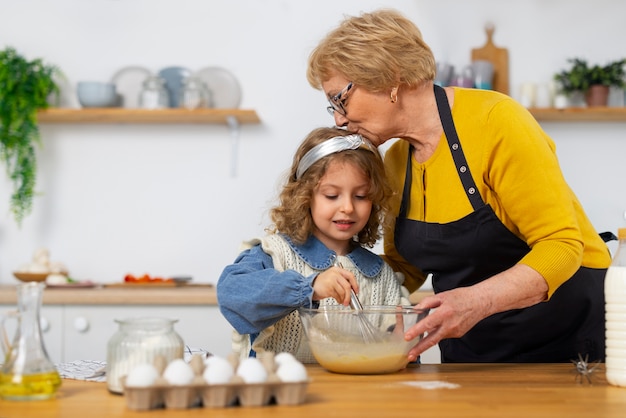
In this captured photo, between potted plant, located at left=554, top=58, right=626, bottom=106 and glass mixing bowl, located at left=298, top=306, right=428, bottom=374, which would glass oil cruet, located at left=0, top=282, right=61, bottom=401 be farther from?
potted plant, located at left=554, top=58, right=626, bottom=106

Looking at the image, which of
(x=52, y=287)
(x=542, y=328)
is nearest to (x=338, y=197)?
(x=542, y=328)

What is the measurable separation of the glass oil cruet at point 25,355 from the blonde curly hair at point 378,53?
913mm

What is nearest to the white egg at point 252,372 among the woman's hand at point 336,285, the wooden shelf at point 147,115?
the woman's hand at point 336,285

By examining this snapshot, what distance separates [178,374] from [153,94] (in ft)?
9.03

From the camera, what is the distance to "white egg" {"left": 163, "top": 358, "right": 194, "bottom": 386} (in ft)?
3.86

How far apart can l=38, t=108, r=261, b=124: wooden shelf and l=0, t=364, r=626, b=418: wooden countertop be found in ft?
7.43

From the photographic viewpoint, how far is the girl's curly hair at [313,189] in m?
1.96

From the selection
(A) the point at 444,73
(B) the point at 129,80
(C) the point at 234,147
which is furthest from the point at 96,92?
(A) the point at 444,73

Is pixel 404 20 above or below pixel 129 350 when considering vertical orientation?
above

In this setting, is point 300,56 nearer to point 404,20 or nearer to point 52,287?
point 52,287

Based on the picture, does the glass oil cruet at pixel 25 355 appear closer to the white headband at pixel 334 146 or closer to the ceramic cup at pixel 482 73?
the white headband at pixel 334 146

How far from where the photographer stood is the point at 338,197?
1.97 m

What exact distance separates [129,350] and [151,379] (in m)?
0.14

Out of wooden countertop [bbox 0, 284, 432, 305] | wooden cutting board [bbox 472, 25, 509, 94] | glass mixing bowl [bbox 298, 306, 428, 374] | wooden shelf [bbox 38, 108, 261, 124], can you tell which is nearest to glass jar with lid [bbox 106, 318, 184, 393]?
glass mixing bowl [bbox 298, 306, 428, 374]
